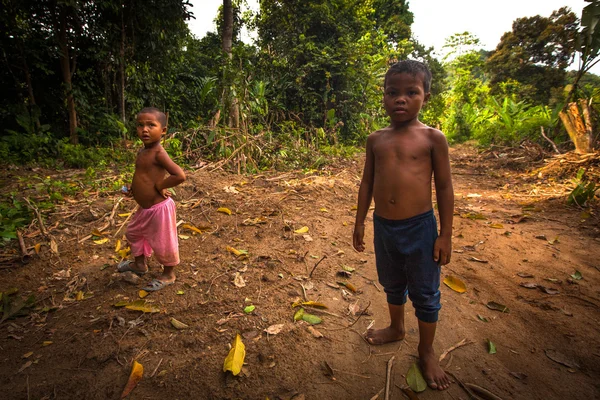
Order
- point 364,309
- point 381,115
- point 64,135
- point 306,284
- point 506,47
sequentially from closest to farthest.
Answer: point 364,309
point 306,284
point 64,135
point 381,115
point 506,47

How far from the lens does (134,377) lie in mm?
1441

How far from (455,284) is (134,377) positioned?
2.17 m

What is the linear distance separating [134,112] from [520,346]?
860 centimetres

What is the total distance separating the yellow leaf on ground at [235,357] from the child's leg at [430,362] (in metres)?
0.92

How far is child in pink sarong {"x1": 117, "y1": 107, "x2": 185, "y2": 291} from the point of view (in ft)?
6.76

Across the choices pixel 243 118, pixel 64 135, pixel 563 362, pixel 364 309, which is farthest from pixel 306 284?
pixel 64 135

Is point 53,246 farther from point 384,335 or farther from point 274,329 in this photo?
point 384,335

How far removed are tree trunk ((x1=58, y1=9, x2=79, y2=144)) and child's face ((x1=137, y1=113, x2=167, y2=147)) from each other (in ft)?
17.8

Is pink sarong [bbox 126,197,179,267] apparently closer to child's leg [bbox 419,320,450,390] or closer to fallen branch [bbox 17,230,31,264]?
fallen branch [bbox 17,230,31,264]

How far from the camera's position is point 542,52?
14281 mm

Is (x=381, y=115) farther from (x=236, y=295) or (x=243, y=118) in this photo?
(x=236, y=295)

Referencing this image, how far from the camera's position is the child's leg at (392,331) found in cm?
175

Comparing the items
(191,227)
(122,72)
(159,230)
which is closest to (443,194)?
(159,230)

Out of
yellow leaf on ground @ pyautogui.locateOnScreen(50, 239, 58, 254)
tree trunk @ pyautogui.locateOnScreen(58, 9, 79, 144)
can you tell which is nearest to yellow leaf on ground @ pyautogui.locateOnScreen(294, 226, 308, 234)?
yellow leaf on ground @ pyautogui.locateOnScreen(50, 239, 58, 254)
